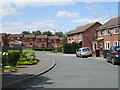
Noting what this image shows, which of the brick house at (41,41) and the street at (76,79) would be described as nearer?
the street at (76,79)

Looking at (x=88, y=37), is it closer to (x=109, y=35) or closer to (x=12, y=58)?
(x=109, y=35)

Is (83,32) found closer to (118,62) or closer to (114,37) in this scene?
(114,37)

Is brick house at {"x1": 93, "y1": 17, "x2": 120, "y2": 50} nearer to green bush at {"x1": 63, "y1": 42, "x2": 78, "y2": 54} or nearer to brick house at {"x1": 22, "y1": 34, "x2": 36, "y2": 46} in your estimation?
green bush at {"x1": 63, "y1": 42, "x2": 78, "y2": 54}

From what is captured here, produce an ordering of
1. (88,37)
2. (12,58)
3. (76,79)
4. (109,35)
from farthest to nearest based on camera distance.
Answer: (88,37) → (109,35) → (12,58) → (76,79)

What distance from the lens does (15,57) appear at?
17.2 metres

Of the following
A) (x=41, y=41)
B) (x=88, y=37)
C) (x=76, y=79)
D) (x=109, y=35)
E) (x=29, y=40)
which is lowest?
(x=76, y=79)

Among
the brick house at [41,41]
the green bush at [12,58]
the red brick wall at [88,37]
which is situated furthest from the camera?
the brick house at [41,41]

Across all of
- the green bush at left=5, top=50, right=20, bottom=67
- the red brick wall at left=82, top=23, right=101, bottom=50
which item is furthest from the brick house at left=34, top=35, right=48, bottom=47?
the green bush at left=5, top=50, right=20, bottom=67

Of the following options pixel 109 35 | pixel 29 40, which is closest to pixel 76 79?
pixel 109 35

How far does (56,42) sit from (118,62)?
3199 inches

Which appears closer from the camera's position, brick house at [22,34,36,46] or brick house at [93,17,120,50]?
brick house at [93,17,120,50]

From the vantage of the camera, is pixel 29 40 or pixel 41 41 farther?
pixel 29 40

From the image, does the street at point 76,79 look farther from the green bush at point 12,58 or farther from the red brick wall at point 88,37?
the red brick wall at point 88,37

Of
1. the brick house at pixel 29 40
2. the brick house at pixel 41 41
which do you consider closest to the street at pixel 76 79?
the brick house at pixel 41 41
